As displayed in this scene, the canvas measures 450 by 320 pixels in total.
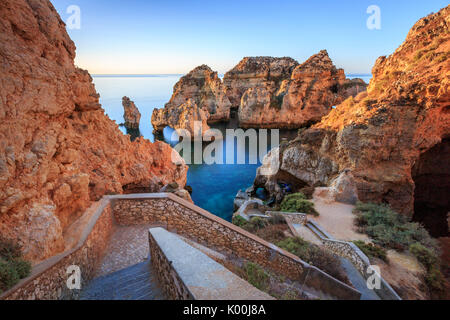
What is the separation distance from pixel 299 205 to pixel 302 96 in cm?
3569

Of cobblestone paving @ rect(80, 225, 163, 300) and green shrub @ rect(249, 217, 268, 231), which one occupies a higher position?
cobblestone paving @ rect(80, 225, 163, 300)

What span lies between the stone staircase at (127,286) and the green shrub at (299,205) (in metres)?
9.92

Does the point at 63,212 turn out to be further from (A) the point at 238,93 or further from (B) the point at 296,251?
(A) the point at 238,93

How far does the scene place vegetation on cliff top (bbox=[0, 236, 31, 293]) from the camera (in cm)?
265

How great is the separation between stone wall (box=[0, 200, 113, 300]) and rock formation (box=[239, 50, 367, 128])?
4325 cm

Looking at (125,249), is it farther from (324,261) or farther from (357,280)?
(357,280)

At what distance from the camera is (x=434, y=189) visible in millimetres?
16562

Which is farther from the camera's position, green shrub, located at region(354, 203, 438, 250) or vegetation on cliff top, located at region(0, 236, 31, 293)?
green shrub, located at region(354, 203, 438, 250)

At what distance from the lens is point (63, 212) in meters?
4.67

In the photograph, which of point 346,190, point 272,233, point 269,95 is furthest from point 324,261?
point 269,95

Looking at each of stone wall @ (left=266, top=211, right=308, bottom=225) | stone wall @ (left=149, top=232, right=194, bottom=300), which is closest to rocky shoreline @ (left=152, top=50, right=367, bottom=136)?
stone wall @ (left=266, top=211, right=308, bottom=225)

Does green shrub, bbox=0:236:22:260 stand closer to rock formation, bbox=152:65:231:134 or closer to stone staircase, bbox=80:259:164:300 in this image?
stone staircase, bbox=80:259:164:300
